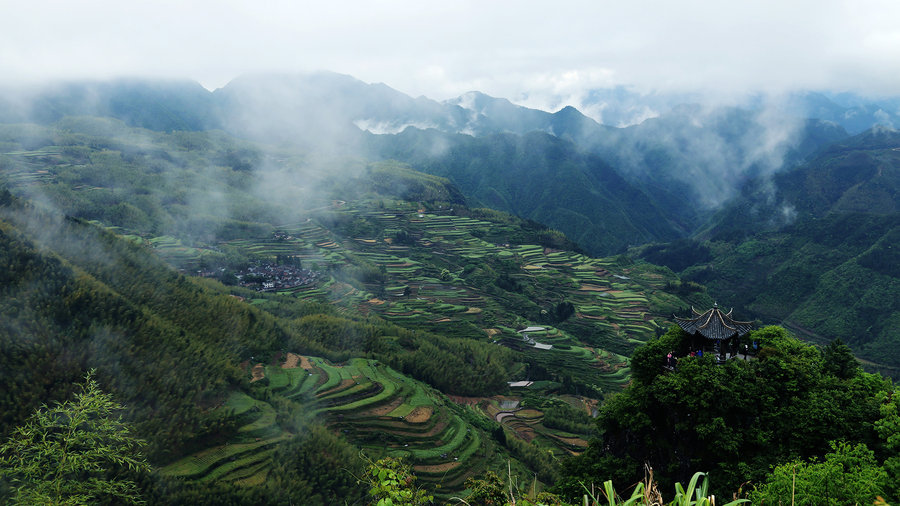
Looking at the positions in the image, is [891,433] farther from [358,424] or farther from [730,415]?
[358,424]

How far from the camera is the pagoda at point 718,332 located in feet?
76.1

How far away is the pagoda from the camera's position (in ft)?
76.1

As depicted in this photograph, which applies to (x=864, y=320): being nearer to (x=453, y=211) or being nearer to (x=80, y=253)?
(x=453, y=211)

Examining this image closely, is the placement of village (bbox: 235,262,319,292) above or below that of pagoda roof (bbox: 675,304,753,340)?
below

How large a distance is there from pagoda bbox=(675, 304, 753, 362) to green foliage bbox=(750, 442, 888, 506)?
23.8 ft

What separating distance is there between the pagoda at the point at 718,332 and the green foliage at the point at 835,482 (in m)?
7.26

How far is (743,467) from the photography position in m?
18.8

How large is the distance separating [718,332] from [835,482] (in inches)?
379

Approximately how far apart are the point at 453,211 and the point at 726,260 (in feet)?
271

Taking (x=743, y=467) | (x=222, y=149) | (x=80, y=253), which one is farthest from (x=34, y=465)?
(x=222, y=149)

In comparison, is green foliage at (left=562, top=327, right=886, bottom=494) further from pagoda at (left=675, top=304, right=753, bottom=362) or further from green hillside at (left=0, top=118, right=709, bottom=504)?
green hillside at (left=0, top=118, right=709, bottom=504)

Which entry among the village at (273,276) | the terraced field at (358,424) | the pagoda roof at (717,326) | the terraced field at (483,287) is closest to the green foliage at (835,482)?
the pagoda roof at (717,326)

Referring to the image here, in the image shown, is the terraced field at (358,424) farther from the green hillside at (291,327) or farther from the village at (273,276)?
the village at (273,276)

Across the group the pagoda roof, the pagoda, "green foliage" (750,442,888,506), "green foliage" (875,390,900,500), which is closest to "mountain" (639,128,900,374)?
the pagoda
